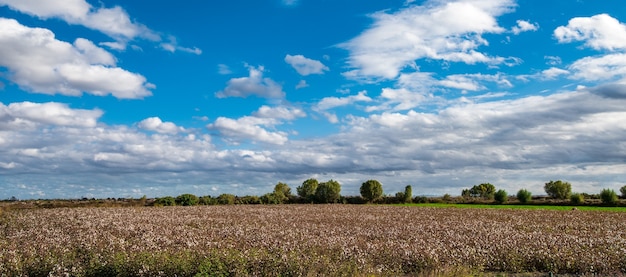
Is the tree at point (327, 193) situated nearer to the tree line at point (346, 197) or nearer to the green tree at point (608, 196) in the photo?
the tree line at point (346, 197)

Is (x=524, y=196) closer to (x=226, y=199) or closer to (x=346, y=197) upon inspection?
(x=346, y=197)

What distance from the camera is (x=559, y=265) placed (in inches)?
651

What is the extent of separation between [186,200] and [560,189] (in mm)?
117943

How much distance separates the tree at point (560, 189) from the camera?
14562cm

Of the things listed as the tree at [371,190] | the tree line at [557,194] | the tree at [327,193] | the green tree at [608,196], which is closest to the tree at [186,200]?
the tree at [327,193]

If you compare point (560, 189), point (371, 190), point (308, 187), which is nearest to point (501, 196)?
point (371, 190)

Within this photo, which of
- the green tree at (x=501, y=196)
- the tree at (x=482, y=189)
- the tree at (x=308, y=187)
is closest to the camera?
the green tree at (x=501, y=196)

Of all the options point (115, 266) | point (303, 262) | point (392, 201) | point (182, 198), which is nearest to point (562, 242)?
point (303, 262)

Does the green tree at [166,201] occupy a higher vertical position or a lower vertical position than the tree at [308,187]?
lower

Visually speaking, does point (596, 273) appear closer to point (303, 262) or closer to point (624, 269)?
point (624, 269)

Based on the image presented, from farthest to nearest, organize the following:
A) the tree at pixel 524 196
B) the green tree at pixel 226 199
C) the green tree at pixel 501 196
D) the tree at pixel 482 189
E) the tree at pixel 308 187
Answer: the tree at pixel 482 189, the tree at pixel 308 187, the green tree at pixel 501 196, the tree at pixel 524 196, the green tree at pixel 226 199

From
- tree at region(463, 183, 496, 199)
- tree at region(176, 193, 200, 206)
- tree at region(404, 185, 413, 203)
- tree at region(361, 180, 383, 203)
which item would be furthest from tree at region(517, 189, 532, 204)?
tree at region(176, 193, 200, 206)

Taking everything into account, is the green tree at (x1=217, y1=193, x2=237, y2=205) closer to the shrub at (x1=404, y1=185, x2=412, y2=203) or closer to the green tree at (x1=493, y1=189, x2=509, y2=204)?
the shrub at (x1=404, y1=185, x2=412, y2=203)

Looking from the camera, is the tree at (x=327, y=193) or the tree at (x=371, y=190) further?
the tree at (x=371, y=190)
